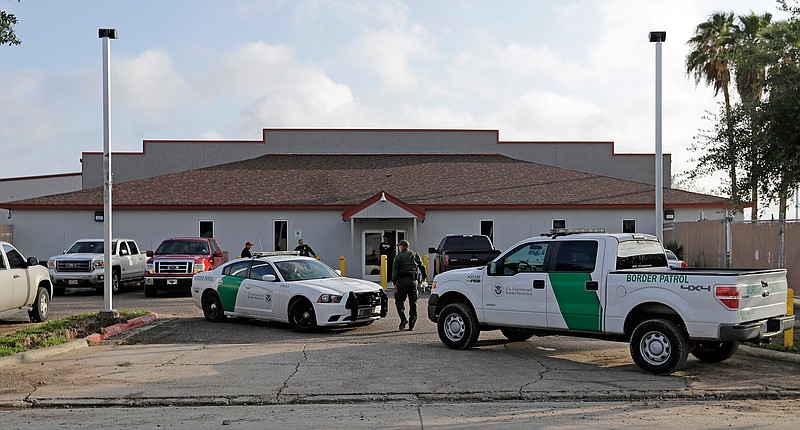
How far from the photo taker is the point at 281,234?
33469 mm

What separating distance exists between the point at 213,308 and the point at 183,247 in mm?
9064

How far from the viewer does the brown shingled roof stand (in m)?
33.3

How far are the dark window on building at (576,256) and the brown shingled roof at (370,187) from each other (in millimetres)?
20762

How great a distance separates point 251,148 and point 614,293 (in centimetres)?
3244

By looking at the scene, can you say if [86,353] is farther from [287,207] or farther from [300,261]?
[287,207]

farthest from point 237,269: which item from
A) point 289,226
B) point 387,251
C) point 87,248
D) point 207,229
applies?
point 207,229

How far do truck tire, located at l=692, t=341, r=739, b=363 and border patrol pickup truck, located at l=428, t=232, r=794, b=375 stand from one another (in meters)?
0.01

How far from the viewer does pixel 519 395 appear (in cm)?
995

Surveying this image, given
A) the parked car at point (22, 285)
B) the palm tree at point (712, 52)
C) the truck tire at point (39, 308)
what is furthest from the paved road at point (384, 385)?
the palm tree at point (712, 52)

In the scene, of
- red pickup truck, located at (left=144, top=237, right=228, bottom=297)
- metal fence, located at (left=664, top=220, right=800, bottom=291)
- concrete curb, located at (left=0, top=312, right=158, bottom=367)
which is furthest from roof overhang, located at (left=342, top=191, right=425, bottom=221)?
concrete curb, located at (left=0, top=312, right=158, bottom=367)

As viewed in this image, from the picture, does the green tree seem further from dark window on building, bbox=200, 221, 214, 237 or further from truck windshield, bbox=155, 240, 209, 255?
dark window on building, bbox=200, 221, 214, 237

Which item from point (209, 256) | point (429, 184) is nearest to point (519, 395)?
point (209, 256)

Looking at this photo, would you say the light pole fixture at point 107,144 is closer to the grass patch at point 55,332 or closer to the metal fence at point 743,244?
the grass patch at point 55,332

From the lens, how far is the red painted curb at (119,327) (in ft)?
49.2
